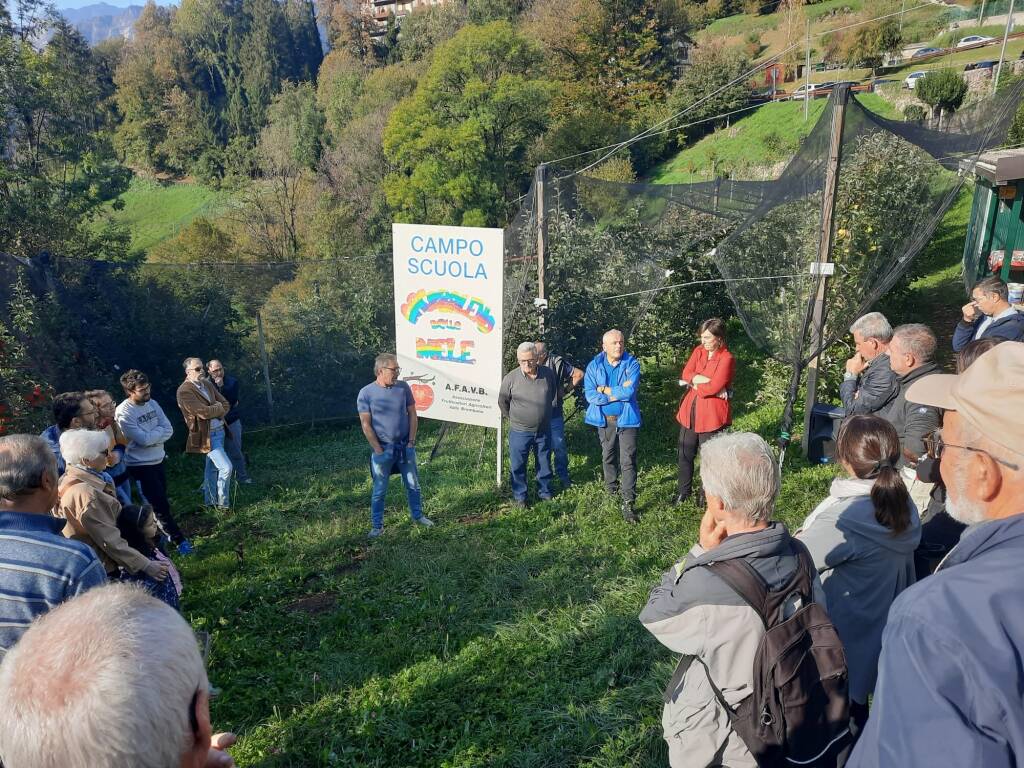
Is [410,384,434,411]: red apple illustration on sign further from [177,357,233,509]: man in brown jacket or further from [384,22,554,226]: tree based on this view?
[384,22,554,226]: tree

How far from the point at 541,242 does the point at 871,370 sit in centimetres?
313

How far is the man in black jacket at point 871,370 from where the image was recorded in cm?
401

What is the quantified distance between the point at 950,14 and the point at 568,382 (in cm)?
4402

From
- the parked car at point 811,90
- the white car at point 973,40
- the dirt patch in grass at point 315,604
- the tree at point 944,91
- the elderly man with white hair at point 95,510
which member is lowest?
the dirt patch in grass at point 315,604

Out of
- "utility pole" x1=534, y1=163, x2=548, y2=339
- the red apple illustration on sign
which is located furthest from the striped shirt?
"utility pole" x1=534, y1=163, x2=548, y2=339

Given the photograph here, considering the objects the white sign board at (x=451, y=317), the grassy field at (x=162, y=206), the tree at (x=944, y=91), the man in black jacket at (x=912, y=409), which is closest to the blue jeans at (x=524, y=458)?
the white sign board at (x=451, y=317)

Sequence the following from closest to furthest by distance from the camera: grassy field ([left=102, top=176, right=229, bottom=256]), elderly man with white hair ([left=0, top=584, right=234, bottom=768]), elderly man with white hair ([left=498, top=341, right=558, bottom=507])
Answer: elderly man with white hair ([left=0, top=584, right=234, bottom=768]) < elderly man with white hair ([left=498, top=341, right=558, bottom=507]) < grassy field ([left=102, top=176, right=229, bottom=256])

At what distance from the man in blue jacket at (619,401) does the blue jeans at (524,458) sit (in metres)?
0.54

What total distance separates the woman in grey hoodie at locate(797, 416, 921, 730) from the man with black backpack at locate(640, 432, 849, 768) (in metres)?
0.40

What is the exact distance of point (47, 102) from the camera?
1252 cm

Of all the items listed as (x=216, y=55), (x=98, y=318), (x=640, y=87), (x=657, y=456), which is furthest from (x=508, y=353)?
(x=216, y=55)

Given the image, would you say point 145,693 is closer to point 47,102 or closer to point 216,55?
point 47,102

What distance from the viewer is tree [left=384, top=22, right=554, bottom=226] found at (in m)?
34.6

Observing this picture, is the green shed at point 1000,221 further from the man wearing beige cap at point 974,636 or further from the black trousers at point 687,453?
the man wearing beige cap at point 974,636
